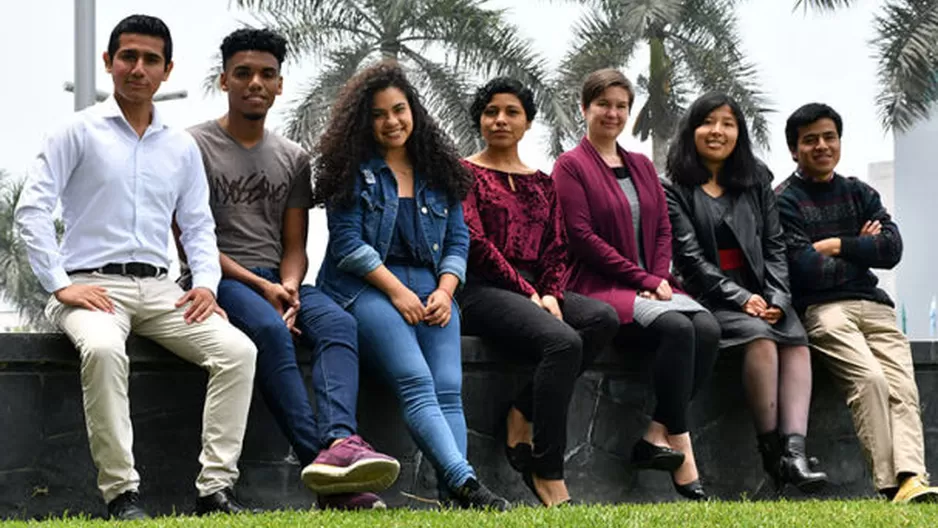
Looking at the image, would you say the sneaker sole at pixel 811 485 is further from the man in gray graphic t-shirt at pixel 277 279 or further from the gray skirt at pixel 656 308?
the man in gray graphic t-shirt at pixel 277 279

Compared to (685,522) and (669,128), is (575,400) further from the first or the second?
(669,128)

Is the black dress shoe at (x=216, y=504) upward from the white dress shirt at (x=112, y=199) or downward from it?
downward

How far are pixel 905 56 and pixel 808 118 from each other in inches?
753

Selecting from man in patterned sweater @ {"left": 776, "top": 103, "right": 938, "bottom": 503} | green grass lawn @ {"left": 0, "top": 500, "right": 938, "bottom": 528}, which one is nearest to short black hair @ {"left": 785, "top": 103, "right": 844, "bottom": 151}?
man in patterned sweater @ {"left": 776, "top": 103, "right": 938, "bottom": 503}

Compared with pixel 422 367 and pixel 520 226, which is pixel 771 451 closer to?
pixel 520 226

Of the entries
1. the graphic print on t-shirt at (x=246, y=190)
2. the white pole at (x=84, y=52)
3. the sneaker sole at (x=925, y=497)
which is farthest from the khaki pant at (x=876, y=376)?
the white pole at (x=84, y=52)

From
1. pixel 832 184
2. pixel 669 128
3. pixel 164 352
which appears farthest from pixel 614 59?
pixel 164 352

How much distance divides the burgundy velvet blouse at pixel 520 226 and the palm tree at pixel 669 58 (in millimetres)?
18635

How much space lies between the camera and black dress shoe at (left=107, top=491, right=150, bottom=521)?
215 inches

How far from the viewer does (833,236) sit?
7.54 metres

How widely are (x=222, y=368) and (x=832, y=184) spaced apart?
3.59 metres

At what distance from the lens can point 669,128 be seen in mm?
Result: 26719

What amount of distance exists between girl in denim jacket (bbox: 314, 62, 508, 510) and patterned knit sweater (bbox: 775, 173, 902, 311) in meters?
1.91

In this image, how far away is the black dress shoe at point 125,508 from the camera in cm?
547
